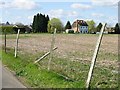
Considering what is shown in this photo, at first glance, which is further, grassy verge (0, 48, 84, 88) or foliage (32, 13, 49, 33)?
foliage (32, 13, 49, 33)

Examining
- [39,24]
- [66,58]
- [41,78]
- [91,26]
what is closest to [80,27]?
[91,26]

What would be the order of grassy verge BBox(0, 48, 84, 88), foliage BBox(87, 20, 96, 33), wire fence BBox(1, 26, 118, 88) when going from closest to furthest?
grassy verge BBox(0, 48, 84, 88)
wire fence BBox(1, 26, 118, 88)
foliage BBox(87, 20, 96, 33)

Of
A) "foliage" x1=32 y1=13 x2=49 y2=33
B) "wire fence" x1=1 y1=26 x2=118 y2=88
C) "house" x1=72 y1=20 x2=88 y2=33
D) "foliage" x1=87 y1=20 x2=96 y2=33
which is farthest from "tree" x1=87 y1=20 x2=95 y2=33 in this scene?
"wire fence" x1=1 y1=26 x2=118 y2=88

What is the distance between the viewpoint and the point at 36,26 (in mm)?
122688

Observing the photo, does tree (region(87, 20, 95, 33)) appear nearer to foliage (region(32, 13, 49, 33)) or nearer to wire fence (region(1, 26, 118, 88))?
foliage (region(32, 13, 49, 33))

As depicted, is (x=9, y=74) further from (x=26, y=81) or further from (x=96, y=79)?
(x=96, y=79)

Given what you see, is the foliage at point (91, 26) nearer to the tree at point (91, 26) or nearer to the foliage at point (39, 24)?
the tree at point (91, 26)

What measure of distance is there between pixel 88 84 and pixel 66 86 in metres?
0.79

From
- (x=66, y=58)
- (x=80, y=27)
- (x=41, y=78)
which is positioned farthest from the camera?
(x=80, y=27)

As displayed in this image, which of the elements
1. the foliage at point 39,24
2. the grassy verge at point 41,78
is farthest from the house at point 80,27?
the grassy verge at point 41,78

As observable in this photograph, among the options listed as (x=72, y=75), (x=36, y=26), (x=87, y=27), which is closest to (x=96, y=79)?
(x=72, y=75)

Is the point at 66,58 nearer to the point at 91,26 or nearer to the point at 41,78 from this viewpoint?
the point at 41,78

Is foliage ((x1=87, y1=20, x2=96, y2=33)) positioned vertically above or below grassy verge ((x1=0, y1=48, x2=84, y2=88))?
above

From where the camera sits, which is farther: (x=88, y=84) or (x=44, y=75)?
(x=44, y=75)
